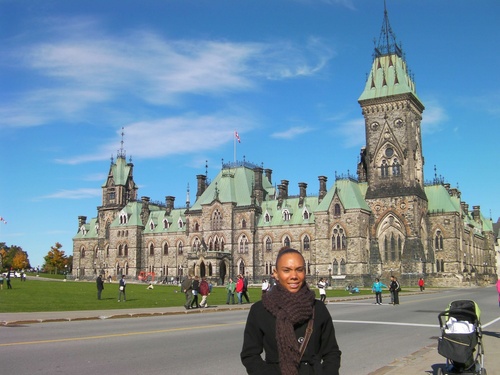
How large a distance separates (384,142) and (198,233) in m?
29.4

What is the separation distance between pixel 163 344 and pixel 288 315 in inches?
427

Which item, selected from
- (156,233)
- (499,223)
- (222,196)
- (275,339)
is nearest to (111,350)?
(275,339)

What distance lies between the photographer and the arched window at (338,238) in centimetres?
7100

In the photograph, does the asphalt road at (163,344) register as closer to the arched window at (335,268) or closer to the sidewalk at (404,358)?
the sidewalk at (404,358)

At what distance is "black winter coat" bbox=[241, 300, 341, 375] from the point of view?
5.08 meters

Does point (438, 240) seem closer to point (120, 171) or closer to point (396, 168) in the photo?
point (396, 168)

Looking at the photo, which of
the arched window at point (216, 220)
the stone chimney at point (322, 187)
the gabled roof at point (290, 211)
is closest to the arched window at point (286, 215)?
the gabled roof at point (290, 211)

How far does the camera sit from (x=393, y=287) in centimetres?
3369

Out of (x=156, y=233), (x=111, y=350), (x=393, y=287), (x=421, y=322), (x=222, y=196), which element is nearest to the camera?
(x=111, y=350)

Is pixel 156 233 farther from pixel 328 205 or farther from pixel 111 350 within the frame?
pixel 111 350

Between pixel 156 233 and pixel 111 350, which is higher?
pixel 156 233

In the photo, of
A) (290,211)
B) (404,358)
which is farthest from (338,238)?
(404,358)

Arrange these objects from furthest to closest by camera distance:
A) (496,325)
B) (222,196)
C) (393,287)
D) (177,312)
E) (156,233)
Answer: (156,233)
(222,196)
(393,287)
(177,312)
(496,325)

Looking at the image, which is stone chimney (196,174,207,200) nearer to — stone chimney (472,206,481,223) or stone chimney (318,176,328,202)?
stone chimney (318,176,328,202)
